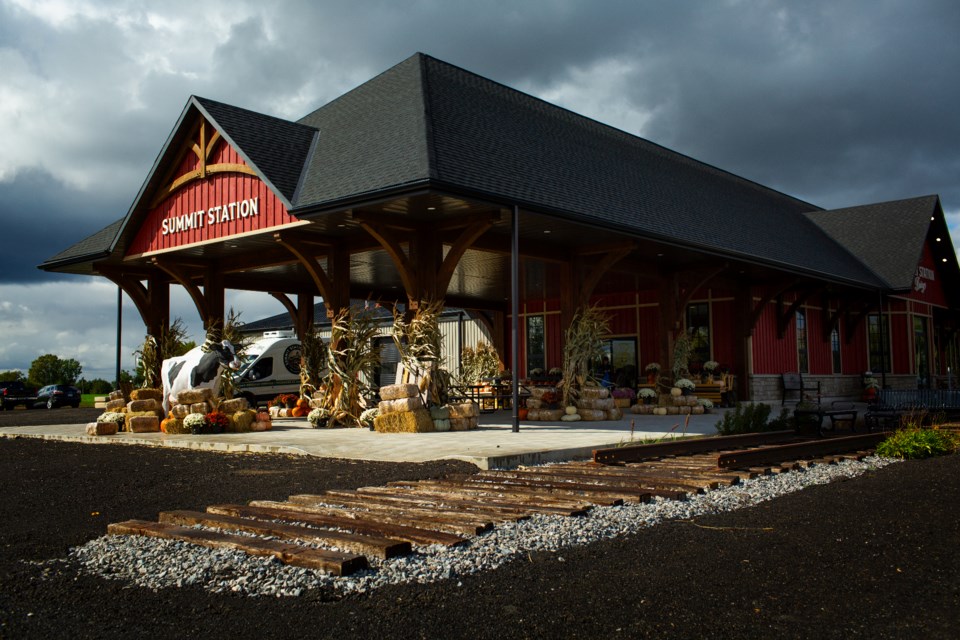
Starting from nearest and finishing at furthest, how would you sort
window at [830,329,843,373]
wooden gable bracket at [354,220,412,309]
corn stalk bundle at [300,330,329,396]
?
wooden gable bracket at [354,220,412,309]
corn stalk bundle at [300,330,329,396]
window at [830,329,843,373]

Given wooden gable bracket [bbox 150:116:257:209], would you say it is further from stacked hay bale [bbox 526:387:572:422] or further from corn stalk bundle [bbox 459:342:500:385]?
corn stalk bundle [bbox 459:342:500:385]

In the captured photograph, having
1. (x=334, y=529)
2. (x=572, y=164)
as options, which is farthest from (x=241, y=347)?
(x=334, y=529)

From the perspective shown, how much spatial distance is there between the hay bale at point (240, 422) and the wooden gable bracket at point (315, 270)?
7.86ft

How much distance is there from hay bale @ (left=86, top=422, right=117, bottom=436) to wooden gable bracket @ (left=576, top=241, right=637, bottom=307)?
31.5 feet

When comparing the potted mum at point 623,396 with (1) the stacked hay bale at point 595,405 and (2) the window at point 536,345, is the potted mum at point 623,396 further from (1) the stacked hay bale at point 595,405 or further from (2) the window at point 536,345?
(2) the window at point 536,345

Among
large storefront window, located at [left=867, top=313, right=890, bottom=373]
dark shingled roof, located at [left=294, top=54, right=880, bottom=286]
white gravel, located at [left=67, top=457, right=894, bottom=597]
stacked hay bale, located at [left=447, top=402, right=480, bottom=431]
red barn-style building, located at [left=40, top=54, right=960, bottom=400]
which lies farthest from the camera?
large storefront window, located at [left=867, top=313, right=890, bottom=373]

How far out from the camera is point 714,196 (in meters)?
23.8

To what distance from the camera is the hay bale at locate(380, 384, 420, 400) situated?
1429cm

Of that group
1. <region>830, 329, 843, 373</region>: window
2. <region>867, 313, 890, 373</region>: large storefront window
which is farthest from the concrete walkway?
<region>867, 313, 890, 373</region>: large storefront window

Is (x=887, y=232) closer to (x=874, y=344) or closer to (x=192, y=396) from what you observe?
(x=874, y=344)

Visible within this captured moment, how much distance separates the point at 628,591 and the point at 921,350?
30314mm

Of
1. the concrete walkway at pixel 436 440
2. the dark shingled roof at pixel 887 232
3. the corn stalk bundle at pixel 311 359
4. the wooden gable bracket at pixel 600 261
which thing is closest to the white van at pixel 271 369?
the corn stalk bundle at pixel 311 359

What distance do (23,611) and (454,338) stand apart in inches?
1071

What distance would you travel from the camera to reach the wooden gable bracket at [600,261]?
56.5 feet
